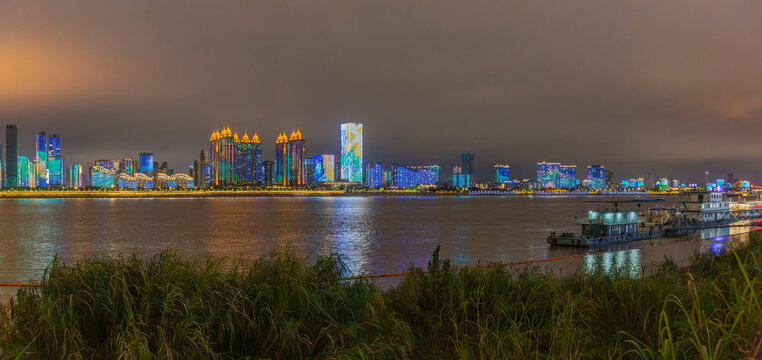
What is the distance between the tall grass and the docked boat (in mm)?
34422

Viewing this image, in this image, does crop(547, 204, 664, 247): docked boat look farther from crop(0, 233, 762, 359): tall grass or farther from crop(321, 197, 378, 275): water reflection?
crop(0, 233, 762, 359): tall grass

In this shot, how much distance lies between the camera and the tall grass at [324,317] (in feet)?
19.6

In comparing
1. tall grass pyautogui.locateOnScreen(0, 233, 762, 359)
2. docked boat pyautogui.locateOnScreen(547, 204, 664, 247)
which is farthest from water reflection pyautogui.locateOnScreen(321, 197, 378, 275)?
tall grass pyautogui.locateOnScreen(0, 233, 762, 359)

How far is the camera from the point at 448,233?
55188 mm

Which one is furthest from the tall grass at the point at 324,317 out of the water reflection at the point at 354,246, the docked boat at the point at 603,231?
the docked boat at the point at 603,231

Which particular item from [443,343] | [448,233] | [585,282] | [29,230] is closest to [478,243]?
[448,233]

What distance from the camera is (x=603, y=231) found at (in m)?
44.1

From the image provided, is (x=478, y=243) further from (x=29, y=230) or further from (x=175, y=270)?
(x=29, y=230)

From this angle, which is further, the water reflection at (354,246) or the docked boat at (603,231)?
the docked boat at (603,231)

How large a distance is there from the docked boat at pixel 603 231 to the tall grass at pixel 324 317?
34.4 metres

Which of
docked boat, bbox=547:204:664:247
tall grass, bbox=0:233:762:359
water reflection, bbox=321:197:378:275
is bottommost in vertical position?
water reflection, bbox=321:197:378:275

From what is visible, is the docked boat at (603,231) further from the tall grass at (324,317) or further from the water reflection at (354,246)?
the tall grass at (324,317)

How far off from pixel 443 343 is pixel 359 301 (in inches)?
57.5

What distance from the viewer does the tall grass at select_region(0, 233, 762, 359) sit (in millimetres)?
5977
